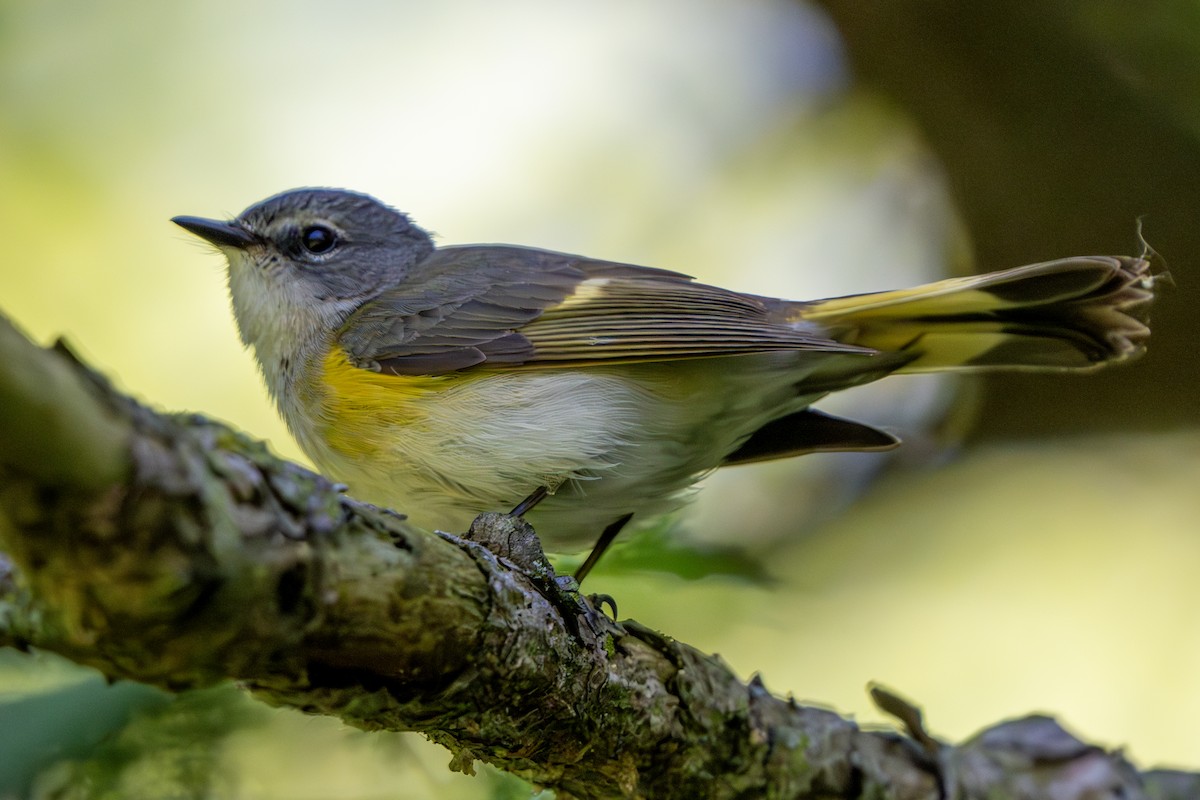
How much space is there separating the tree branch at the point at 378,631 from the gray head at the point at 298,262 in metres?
1.89

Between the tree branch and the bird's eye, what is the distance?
2188mm

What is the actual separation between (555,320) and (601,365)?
0.31m

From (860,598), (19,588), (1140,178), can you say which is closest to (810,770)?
(19,588)

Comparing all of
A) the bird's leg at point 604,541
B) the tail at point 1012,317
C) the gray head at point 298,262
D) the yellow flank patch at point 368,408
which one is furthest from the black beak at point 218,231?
the tail at point 1012,317

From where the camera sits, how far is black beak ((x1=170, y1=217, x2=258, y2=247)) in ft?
11.9

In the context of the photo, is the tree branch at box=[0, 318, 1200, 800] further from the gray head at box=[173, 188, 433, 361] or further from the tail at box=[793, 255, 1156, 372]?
Answer: the gray head at box=[173, 188, 433, 361]

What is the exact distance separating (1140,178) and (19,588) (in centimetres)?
411

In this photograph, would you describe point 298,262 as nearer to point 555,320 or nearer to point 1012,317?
point 555,320

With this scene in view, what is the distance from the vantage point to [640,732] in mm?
2193

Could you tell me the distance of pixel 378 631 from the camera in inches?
58.5

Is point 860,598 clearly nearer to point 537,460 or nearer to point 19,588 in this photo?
point 537,460

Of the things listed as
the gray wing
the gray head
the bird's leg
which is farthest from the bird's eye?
the bird's leg

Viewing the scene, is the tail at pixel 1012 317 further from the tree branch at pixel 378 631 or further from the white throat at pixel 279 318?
the white throat at pixel 279 318

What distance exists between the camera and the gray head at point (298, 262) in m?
3.69
